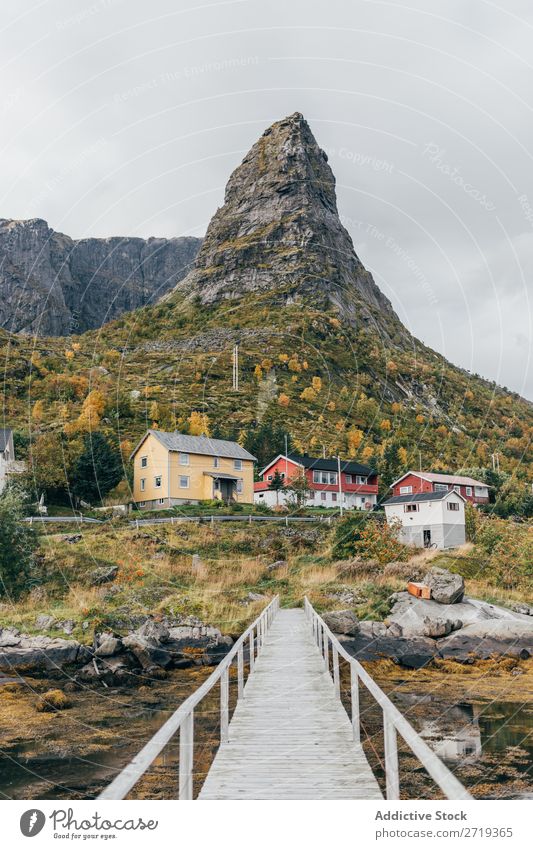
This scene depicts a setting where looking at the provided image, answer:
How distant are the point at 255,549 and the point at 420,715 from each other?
843 inches

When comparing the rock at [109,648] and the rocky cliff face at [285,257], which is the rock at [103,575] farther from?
the rocky cliff face at [285,257]

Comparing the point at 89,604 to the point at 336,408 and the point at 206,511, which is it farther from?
the point at 336,408

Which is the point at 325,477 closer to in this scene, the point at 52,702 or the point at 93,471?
the point at 93,471

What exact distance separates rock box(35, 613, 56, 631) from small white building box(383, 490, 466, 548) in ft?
81.9

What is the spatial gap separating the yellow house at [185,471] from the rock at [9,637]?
20.3 m

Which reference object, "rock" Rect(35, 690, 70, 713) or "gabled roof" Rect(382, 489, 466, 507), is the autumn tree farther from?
"rock" Rect(35, 690, 70, 713)

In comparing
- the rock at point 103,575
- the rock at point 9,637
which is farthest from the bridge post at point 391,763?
the rock at point 103,575

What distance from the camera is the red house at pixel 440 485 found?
52094 millimetres

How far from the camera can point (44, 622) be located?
27703 mm

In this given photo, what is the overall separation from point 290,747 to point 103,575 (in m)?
25.4

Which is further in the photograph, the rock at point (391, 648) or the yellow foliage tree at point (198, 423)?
the yellow foliage tree at point (198, 423)

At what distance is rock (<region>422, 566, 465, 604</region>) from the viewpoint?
1138 inches

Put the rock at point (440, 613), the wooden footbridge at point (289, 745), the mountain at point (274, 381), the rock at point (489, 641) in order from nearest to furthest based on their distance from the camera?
the wooden footbridge at point (289, 745)
the rock at point (489, 641)
the rock at point (440, 613)
the mountain at point (274, 381)
